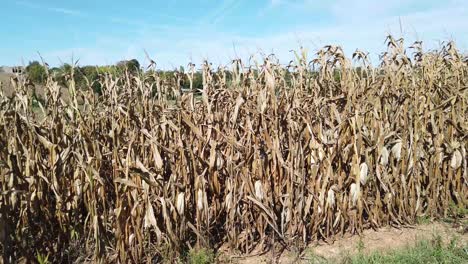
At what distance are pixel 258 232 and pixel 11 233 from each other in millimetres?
1984

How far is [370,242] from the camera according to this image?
12.1 ft

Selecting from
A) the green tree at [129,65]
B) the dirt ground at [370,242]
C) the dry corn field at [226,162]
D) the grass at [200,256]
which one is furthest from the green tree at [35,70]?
the dirt ground at [370,242]

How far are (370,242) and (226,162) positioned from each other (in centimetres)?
149

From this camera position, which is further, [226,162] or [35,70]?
[35,70]

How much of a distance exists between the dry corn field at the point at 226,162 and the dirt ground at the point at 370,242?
0.09 meters

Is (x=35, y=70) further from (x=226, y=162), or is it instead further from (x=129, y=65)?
(x=226, y=162)

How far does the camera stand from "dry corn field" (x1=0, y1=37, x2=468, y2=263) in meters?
3.10

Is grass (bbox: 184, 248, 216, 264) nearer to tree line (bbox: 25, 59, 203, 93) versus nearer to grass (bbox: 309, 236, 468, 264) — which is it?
grass (bbox: 309, 236, 468, 264)

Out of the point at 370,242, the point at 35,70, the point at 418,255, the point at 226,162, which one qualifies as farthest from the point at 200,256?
the point at 35,70

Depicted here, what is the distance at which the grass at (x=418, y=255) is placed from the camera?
3258 mm

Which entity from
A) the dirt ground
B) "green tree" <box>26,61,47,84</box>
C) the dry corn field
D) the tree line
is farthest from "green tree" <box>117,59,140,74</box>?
the dirt ground

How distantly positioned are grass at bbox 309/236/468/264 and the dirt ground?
0.25 feet

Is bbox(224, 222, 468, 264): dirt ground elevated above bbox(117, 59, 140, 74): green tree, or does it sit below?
below

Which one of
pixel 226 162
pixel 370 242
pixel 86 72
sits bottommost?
pixel 370 242
